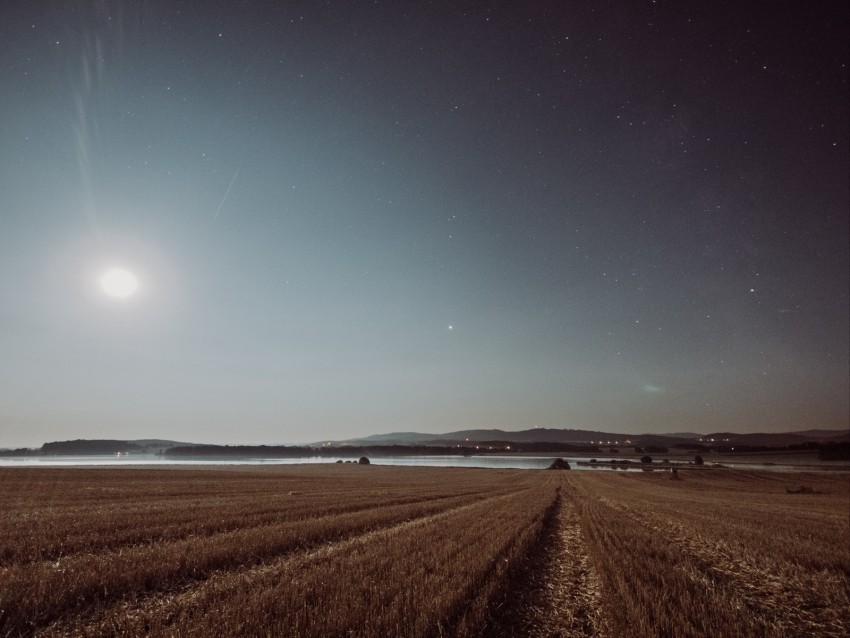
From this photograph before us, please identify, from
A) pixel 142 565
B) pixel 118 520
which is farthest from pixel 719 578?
pixel 118 520

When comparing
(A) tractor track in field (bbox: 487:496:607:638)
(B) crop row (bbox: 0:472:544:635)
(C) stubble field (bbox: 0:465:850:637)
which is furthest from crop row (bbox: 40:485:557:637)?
(B) crop row (bbox: 0:472:544:635)

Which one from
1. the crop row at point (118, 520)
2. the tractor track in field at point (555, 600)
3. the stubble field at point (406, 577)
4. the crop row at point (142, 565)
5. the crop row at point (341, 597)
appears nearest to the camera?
the crop row at point (341, 597)

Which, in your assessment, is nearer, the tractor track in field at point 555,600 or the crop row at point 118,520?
the tractor track in field at point 555,600

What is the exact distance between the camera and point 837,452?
12731 cm

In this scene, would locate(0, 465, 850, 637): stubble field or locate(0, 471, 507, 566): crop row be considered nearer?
locate(0, 465, 850, 637): stubble field

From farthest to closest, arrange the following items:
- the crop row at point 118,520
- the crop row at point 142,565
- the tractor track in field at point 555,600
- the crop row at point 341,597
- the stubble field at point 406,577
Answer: the crop row at point 118,520 → the crop row at point 142,565 → the tractor track in field at point 555,600 → the stubble field at point 406,577 → the crop row at point 341,597

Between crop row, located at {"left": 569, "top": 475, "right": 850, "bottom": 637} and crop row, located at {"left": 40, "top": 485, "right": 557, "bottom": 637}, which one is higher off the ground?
crop row, located at {"left": 40, "top": 485, "right": 557, "bottom": 637}

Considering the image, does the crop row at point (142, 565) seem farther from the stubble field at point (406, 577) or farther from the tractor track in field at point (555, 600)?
the tractor track in field at point (555, 600)

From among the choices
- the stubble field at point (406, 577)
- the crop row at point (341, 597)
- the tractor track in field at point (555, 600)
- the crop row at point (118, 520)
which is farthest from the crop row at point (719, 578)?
the crop row at point (118, 520)

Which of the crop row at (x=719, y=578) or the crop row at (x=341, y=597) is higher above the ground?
the crop row at (x=341, y=597)

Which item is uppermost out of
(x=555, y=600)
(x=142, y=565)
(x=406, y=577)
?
(x=142, y=565)

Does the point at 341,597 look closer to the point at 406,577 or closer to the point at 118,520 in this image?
the point at 406,577

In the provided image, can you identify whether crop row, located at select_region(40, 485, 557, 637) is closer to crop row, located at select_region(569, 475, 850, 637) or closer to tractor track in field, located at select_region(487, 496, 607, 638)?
tractor track in field, located at select_region(487, 496, 607, 638)

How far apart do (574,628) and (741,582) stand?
6385mm
